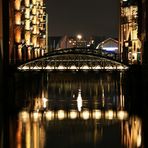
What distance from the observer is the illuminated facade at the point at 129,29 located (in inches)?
4572

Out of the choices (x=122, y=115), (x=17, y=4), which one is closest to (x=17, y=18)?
(x=17, y=4)

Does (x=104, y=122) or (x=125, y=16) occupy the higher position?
(x=125, y=16)

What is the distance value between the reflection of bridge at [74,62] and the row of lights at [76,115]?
64.2ft

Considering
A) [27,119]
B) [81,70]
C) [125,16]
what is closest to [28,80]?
[81,70]

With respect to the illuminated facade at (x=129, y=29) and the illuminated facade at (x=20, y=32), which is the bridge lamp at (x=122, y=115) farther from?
the illuminated facade at (x=129, y=29)

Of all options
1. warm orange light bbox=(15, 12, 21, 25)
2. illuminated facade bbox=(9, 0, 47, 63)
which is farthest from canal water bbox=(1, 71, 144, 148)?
warm orange light bbox=(15, 12, 21, 25)

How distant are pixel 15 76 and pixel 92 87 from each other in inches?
1356

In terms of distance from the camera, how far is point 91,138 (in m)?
37.3

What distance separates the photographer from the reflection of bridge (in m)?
78.9

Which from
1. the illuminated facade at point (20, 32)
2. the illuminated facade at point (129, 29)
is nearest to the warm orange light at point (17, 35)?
the illuminated facade at point (20, 32)

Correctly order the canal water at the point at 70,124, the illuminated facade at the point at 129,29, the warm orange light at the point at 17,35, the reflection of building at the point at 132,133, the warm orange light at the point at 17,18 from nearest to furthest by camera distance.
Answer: the reflection of building at the point at 132,133, the canal water at the point at 70,124, the warm orange light at the point at 17,35, the warm orange light at the point at 17,18, the illuminated facade at the point at 129,29

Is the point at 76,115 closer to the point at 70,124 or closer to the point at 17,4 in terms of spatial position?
the point at 70,124

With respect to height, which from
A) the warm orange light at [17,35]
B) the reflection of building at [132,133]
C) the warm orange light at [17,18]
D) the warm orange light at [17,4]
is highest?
the warm orange light at [17,4]

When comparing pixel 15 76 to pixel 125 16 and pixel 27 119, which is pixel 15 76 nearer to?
pixel 27 119
